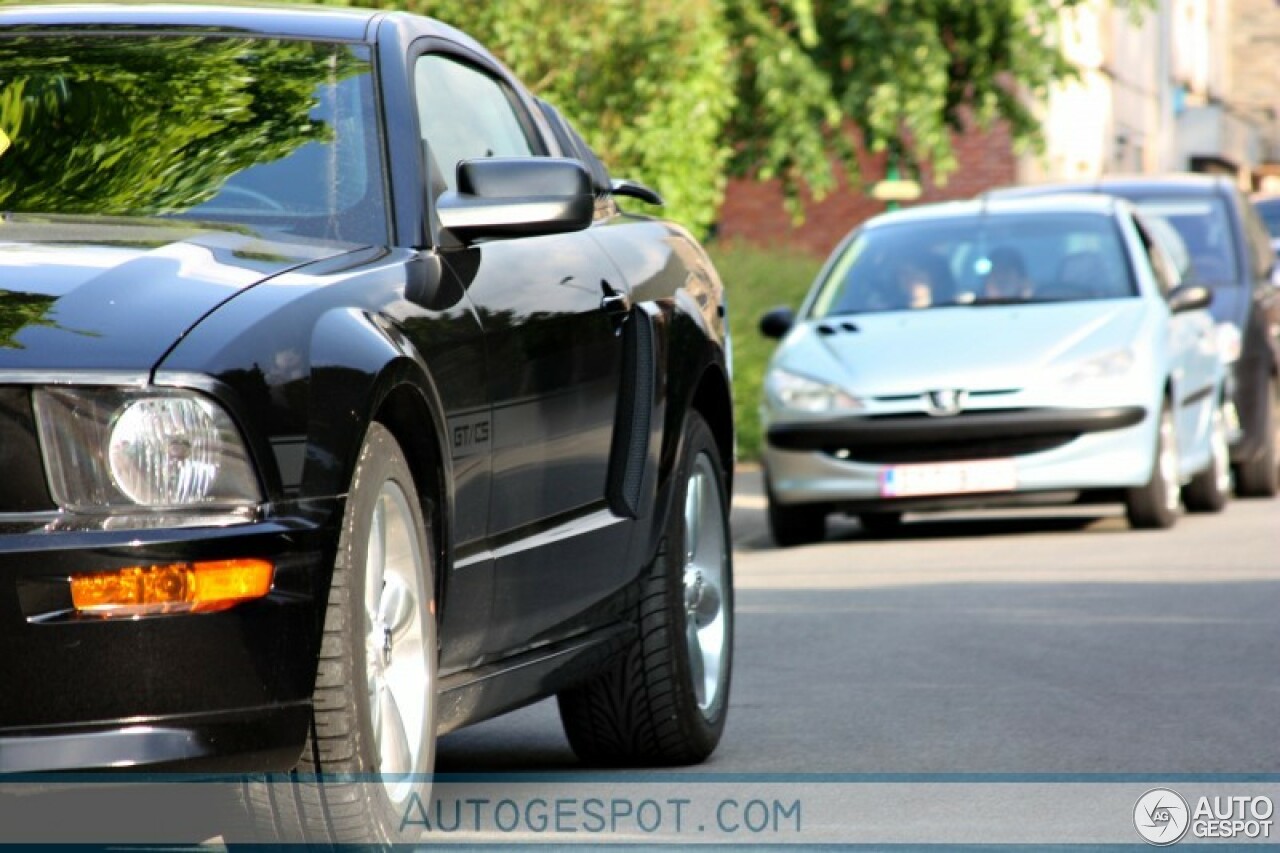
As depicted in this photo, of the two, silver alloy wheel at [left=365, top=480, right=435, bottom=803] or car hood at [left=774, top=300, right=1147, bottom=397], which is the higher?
silver alloy wheel at [left=365, top=480, right=435, bottom=803]

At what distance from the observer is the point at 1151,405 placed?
13.3 metres

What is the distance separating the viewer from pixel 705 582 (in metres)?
6.88

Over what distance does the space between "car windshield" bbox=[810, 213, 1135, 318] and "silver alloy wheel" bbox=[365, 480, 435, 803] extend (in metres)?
9.45

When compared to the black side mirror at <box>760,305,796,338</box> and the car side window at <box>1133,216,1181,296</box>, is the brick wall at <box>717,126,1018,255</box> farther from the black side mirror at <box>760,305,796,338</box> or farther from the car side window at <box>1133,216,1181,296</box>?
the black side mirror at <box>760,305,796,338</box>

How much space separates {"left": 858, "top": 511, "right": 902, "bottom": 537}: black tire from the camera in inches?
582

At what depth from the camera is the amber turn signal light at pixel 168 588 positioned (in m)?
4.02

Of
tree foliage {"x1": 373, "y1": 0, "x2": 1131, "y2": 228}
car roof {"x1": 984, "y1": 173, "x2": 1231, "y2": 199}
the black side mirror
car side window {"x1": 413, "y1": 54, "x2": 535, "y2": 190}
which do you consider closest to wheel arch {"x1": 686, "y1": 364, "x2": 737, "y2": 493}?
car side window {"x1": 413, "y1": 54, "x2": 535, "y2": 190}

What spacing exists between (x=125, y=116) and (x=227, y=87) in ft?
0.68

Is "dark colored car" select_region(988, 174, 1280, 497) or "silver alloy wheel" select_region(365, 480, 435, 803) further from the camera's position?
"dark colored car" select_region(988, 174, 1280, 497)

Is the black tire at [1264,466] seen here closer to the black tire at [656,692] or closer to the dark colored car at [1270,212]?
the dark colored car at [1270,212]

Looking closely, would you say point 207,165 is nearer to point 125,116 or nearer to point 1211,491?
point 125,116

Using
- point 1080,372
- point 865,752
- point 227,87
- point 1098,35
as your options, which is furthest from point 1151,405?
point 1098,35

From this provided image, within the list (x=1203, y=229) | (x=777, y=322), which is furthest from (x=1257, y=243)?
(x=777, y=322)

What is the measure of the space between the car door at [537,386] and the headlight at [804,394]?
23.3 ft
